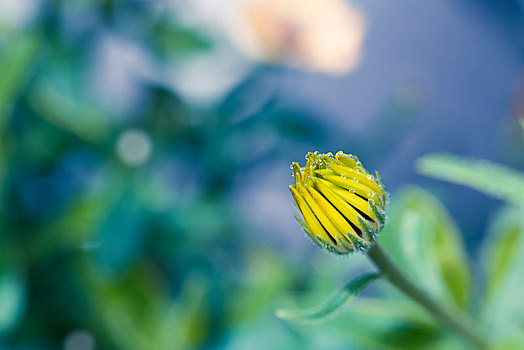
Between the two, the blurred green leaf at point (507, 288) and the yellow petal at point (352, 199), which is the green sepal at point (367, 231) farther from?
the blurred green leaf at point (507, 288)

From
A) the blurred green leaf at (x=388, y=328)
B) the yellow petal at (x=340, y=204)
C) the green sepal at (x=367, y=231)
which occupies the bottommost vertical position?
the green sepal at (x=367, y=231)

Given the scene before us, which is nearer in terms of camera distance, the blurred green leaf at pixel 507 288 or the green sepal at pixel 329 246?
the green sepal at pixel 329 246

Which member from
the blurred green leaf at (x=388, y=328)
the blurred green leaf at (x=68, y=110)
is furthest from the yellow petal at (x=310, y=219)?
the blurred green leaf at (x=68, y=110)

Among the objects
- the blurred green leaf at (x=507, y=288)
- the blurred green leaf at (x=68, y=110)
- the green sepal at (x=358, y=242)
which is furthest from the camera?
the blurred green leaf at (x=68, y=110)

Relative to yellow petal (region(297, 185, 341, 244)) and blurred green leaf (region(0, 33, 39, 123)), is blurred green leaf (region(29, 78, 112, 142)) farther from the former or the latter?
yellow petal (region(297, 185, 341, 244))

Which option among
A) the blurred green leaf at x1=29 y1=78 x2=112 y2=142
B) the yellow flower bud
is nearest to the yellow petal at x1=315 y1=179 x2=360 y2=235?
the yellow flower bud

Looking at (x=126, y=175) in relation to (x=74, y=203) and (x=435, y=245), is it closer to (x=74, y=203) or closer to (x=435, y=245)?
(x=74, y=203)

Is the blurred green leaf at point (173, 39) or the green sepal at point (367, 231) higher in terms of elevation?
the blurred green leaf at point (173, 39)
